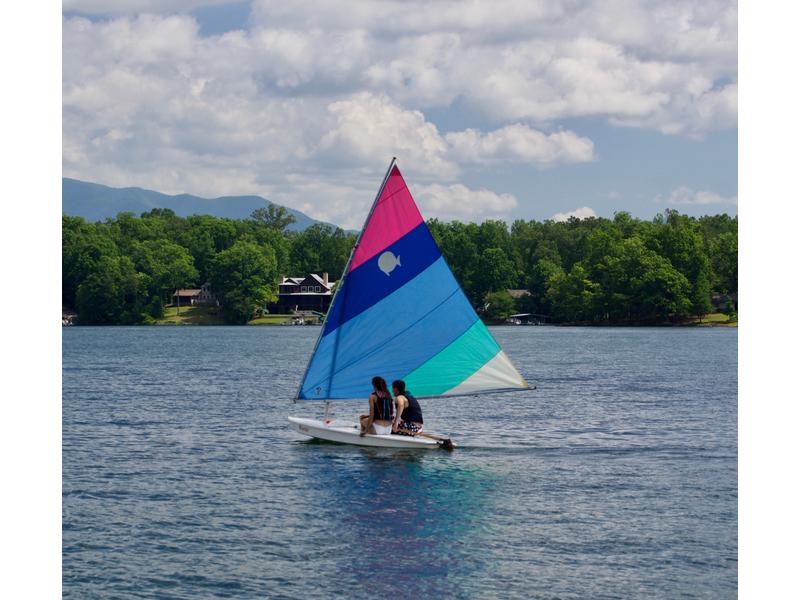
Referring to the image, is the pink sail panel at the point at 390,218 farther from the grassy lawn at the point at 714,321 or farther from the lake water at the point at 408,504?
the grassy lawn at the point at 714,321

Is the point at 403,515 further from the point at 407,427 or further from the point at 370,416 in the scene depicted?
the point at 370,416

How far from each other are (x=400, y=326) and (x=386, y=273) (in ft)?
5.33

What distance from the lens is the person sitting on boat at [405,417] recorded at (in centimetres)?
3197

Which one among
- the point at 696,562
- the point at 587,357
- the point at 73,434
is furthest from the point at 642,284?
the point at 696,562

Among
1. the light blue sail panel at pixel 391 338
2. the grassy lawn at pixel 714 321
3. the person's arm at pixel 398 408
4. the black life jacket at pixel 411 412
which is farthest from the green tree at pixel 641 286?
the person's arm at pixel 398 408

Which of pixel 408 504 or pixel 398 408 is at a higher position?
pixel 398 408

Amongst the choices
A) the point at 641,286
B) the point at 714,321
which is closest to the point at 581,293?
the point at 641,286

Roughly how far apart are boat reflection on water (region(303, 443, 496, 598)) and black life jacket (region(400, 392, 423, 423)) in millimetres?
1106

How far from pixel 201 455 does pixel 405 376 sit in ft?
22.4

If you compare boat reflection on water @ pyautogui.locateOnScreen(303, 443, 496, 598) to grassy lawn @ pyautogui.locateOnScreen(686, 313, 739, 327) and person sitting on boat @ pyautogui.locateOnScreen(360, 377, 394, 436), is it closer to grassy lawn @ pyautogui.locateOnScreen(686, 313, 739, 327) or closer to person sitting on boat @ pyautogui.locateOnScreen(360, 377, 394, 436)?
person sitting on boat @ pyautogui.locateOnScreen(360, 377, 394, 436)

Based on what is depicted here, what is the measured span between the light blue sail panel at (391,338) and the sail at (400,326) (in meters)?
0.03

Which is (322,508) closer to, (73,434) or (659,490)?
(659,490)

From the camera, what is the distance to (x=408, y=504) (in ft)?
86.8
